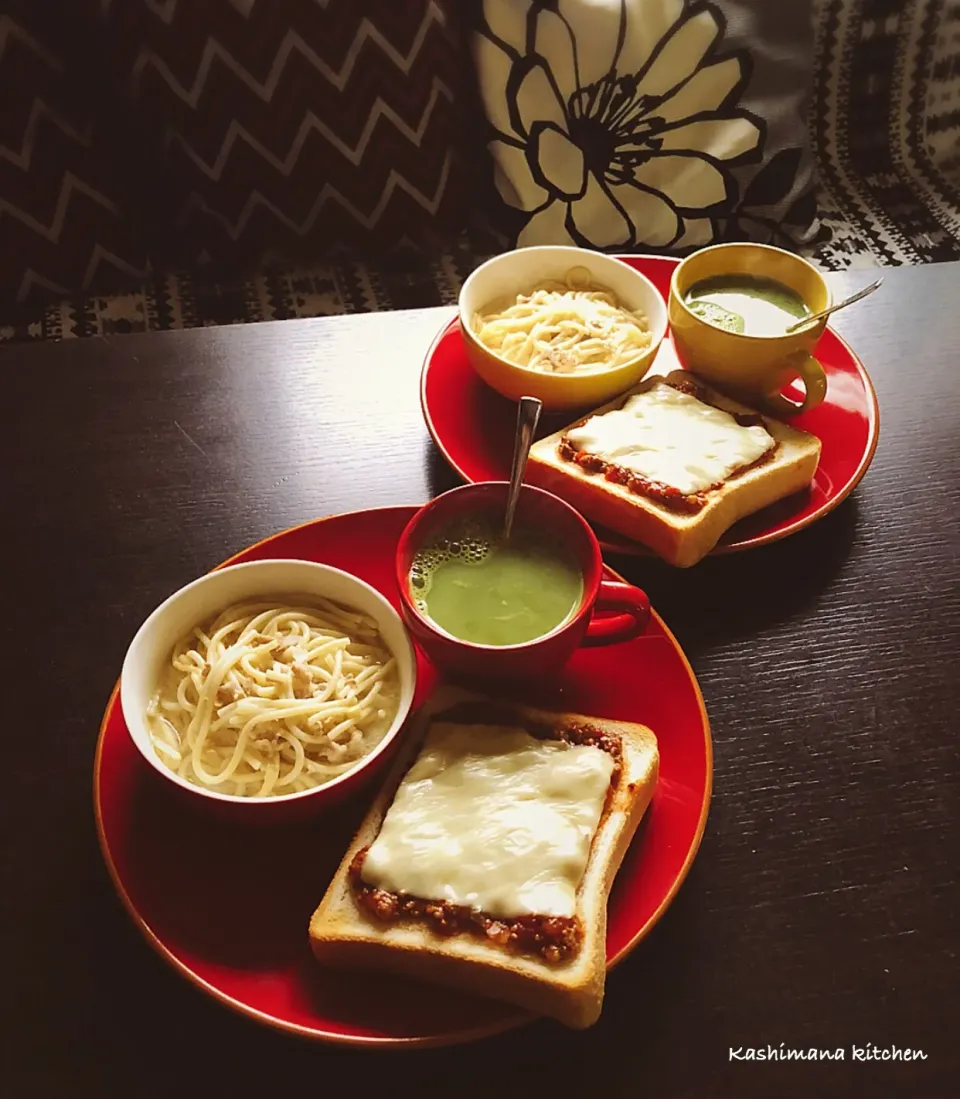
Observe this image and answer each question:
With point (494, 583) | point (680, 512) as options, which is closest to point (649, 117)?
point (680, 512)

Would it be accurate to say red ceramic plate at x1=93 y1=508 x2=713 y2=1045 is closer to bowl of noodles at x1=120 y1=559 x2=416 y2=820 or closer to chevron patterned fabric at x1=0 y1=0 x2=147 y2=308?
bowl of noodles at x1=120 y1=559 x2=416 y2=820

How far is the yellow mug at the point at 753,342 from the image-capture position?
1501 mm

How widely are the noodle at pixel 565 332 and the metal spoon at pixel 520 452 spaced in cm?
32

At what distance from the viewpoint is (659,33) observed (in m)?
2.29

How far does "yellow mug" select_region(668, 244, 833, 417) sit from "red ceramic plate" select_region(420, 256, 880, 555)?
0.25 ft

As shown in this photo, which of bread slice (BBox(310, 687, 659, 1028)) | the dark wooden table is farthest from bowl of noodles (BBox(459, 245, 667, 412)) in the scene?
bread slice (BBox(310, 687, 659, 1028))

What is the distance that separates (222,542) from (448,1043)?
0.76 m

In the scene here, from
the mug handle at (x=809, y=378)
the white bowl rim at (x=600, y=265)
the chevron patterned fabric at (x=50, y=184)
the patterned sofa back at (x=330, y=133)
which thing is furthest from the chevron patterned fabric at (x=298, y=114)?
the mug handle at (x=809, y=378)

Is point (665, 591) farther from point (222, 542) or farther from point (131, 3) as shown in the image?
point (131, 3)

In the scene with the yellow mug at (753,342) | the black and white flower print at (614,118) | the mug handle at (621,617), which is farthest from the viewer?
the black and white flower print at (614,118)

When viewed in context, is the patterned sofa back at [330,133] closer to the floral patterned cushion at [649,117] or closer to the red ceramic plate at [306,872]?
the floral patterned cushion at [649,117]

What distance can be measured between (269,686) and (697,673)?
0.52 metres

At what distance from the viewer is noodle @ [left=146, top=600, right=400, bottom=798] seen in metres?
1.07

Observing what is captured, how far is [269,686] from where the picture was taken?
3.70 feet
